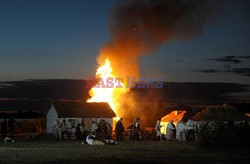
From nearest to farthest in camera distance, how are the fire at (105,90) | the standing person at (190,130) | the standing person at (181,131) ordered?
the standing person at (190,130) → the standing person at (181,131) → the fire at (105,90)

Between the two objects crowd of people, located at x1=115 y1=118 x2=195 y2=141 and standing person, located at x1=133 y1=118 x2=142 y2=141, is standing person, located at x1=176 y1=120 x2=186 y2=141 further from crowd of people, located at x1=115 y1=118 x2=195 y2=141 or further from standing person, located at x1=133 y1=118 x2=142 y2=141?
standing person, located at x1=133 y1=118 x2=142 y2=141

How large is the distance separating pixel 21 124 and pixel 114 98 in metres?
10.8

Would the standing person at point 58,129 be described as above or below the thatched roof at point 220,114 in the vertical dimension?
below

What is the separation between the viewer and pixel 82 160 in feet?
66.1

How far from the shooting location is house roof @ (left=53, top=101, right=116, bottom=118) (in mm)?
42688

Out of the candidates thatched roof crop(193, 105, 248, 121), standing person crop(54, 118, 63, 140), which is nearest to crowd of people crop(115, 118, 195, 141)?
thatched roof crop(193, 105, 248, 121)

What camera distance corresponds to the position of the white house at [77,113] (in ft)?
139

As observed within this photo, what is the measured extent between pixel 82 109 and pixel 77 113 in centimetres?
107

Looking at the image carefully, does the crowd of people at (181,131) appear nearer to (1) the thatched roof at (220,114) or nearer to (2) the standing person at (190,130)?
(2) the standing person at (190,130)

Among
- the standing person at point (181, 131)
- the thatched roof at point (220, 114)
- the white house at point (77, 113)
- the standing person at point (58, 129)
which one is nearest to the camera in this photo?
the standing person at point (181, 131)

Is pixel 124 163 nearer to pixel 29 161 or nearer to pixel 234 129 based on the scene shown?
pixel 29 161

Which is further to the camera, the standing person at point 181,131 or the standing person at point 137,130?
the standing person at point 137,130

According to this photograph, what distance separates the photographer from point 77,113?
43.2 m

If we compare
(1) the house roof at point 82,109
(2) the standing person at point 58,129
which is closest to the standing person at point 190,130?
(2) the standing person at point 58,129
